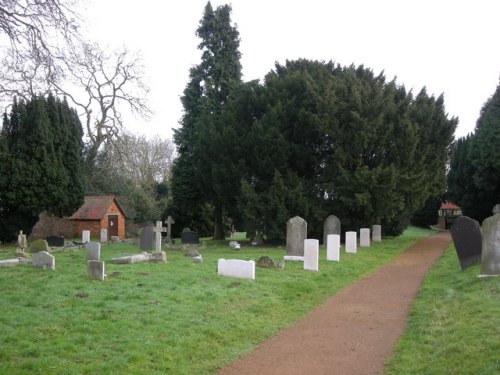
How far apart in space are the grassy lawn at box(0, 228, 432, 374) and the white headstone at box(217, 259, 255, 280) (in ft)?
1.05

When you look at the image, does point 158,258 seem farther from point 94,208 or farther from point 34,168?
point 94,208

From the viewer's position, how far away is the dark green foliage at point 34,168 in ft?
93.2

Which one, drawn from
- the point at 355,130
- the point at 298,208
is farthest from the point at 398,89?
the point at 298,208

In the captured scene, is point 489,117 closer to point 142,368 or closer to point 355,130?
point 355,130

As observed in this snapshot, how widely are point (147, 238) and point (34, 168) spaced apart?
9.65 metres

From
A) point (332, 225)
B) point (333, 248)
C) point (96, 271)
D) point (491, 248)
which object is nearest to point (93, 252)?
point (96, 271)

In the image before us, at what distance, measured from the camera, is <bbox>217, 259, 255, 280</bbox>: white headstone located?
43.0 ft

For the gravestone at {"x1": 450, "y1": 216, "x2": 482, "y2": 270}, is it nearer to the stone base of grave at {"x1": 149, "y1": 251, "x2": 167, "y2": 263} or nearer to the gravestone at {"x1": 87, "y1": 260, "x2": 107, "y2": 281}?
the stone base of grave at {"x1": 149, "y1": 251, "x2": 167, "y2": 263}

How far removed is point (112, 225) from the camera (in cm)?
4097

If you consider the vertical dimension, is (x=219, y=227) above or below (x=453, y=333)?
above

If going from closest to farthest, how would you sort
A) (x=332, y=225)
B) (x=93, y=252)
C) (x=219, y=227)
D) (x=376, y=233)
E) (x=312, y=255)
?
(x=312, y=255)
(x=93, y=252)
(x=332, y=225)
(x=376, y=233)
(x=219, y=227)

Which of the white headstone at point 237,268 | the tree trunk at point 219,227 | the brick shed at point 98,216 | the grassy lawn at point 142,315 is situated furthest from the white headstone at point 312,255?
the brick shed at point 98,216

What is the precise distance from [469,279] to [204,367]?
895cm

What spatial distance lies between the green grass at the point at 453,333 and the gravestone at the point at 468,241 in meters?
2.70
